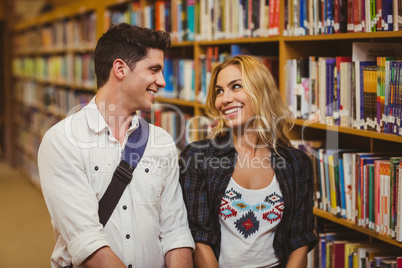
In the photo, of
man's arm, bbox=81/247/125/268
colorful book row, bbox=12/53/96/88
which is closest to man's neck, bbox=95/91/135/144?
man's arm, bbox=81/247/125/268

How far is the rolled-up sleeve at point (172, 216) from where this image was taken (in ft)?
6.01

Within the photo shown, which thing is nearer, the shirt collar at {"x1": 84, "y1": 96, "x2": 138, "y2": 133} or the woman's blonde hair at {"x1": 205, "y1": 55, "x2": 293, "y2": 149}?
the shirt collar at {"x1": 84, "y1": 96, "x2": 138, "y2": 133}

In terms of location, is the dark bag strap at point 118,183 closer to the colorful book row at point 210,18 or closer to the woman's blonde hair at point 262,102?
the woman's blonde hair at point 262,102

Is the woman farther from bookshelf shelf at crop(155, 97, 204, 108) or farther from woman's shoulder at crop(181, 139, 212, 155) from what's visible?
bookshelf shelf at crop(155, 97, 204, 108)

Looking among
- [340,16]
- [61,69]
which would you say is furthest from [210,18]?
[61,69]

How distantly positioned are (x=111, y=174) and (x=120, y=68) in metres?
0.38

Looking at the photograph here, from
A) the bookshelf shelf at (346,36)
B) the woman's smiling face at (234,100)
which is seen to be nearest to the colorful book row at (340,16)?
the bookshelf shelf at (346,36)

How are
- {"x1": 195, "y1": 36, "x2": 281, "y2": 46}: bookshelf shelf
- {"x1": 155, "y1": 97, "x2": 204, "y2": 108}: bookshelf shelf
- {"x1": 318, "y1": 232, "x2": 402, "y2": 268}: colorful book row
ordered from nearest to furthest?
{"x1": 318, "y1": 232, "x2": 402, "y2": 268}: colorful book row, {"x1": 195, "y1": 36, "x2": 281, "y2": 46}: bookshelf shelf, {"x1": 155, "y1": 97, "x2": 204, "y2": 108}: bookshelf shelf

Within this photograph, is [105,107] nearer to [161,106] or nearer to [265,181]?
[265,181]

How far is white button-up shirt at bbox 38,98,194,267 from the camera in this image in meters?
1.68

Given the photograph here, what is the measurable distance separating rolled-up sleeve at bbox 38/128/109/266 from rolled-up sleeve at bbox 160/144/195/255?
0.25 m

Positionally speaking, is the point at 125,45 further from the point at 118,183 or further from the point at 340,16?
the point at 340,16

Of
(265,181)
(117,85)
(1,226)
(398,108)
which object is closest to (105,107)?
(117,85)

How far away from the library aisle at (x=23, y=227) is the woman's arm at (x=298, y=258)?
7.84 feet
